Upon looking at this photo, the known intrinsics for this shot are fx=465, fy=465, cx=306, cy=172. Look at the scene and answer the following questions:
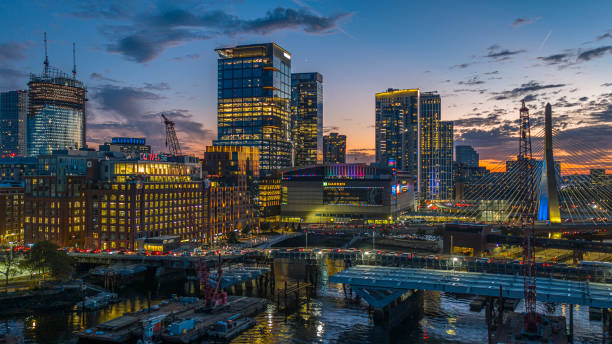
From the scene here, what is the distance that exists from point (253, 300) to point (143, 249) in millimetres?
47347

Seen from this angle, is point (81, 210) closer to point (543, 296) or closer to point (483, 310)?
point (483, 310)

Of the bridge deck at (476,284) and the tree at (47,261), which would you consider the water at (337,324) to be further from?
the tree at (47,261)

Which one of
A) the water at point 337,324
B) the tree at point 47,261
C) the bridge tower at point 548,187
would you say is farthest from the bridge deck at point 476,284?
the bridge tower at point 548,187

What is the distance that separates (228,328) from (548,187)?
108 m

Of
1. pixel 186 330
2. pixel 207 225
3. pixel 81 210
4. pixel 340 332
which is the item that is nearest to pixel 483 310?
pixel 340 332

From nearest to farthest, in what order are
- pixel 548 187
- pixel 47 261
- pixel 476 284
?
pixel 476 284, pixel 47 261, pixel 548 187

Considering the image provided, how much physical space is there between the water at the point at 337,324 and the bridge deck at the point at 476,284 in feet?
19.9

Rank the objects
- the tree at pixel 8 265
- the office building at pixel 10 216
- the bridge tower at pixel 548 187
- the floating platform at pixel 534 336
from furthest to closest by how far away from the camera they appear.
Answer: the office building at pixel 10 216 → the bridge tower at pixel 548 187 → the tree at pixel 8 265 → the floating platform at pixel 534 336

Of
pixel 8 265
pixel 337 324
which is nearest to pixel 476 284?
pixel 337 324

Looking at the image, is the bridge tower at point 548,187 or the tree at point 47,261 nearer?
the tree at point 47,261

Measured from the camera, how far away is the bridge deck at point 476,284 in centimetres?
6450

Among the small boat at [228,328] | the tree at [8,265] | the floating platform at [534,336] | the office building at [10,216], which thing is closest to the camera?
the floating platform at [534,336]

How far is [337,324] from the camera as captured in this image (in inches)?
2859

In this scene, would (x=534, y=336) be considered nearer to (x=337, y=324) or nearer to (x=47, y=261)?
(x=337, y=324)
